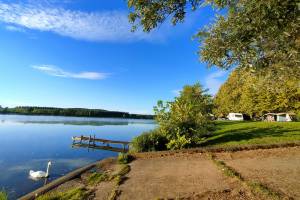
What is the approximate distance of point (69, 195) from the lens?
350 inches

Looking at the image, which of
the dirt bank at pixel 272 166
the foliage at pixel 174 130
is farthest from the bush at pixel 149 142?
the dirt bank at pixel 272 166

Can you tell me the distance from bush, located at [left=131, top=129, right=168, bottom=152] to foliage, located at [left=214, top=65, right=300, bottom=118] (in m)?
7.96

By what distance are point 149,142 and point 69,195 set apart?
12889 mm

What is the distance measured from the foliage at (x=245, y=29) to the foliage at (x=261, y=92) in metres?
0.65

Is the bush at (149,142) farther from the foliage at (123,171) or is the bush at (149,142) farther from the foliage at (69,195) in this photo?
the foliage at (69,195)

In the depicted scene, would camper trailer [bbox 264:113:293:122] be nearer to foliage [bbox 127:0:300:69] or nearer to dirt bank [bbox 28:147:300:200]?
dirt bank [bbox 28:147:300:200]

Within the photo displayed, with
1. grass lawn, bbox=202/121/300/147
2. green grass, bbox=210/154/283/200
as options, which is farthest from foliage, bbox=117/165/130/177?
grass lawn, bbox=202/121/300/147

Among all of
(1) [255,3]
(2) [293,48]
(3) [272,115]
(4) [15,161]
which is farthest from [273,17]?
(3) [272,115]

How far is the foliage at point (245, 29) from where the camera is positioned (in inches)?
293

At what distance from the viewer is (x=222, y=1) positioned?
774 cm

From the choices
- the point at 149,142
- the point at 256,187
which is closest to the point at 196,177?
the point at 256,187

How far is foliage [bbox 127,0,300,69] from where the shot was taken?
293 inches

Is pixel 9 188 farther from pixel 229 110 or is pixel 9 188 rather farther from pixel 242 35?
pixel 229 110

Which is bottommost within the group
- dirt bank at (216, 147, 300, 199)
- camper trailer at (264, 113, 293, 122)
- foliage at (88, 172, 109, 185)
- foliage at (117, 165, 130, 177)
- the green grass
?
foliage at (88, 172, 109, 185)
